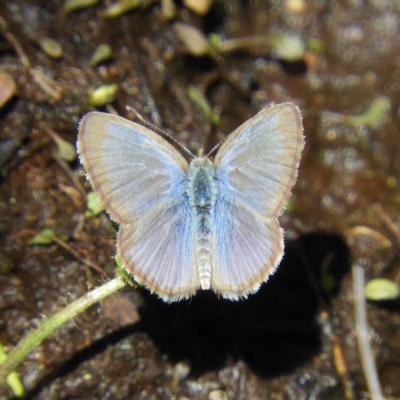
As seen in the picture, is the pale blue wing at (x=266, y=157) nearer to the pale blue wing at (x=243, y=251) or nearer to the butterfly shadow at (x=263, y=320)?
the pale blue wing at (x=243, y=251)

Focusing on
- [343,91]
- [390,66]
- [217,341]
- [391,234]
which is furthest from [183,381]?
[390,66]

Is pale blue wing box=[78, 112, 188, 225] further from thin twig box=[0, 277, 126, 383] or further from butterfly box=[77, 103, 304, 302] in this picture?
thin twig box=[0, 277, 126, 383]

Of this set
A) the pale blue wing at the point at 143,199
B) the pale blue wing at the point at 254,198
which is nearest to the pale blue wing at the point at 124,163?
the pale blue wing at the point at 143,199

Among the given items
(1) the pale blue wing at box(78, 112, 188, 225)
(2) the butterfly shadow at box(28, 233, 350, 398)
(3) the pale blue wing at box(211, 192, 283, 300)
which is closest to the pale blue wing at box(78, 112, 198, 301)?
(1) the pale blue wing at box(78, 112, 188, 225)

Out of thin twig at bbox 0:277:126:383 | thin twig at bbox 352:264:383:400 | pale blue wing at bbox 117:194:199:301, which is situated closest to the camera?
pale blue wing at bbox 117:194:199:301

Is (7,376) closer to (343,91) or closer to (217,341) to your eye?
(217,341)
